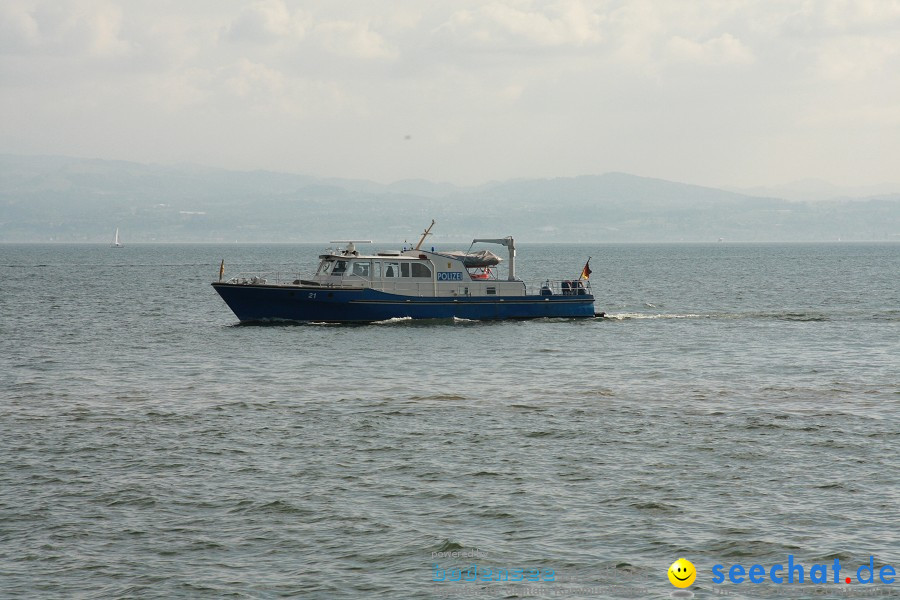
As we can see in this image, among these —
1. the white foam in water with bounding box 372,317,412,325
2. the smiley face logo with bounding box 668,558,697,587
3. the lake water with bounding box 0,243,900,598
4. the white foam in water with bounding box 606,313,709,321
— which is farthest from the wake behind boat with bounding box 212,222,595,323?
the smiley face logo with bounding box 668,558,697,587

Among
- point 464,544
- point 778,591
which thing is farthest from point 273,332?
point 778,591

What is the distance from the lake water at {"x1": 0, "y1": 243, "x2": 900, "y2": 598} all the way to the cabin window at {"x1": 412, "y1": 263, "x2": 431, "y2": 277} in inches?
337

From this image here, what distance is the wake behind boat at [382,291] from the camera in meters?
54.4

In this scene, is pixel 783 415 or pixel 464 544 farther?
pixel 783 415

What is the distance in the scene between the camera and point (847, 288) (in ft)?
329

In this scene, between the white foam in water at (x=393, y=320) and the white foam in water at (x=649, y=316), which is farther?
the white foam in water at (x=649, y=316)

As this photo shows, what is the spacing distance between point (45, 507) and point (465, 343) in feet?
95.1

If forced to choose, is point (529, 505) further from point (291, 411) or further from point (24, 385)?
point (24, 385)

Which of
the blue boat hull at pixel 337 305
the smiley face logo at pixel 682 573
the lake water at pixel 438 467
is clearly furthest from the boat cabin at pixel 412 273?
the smiley face logo at pixel 682 573

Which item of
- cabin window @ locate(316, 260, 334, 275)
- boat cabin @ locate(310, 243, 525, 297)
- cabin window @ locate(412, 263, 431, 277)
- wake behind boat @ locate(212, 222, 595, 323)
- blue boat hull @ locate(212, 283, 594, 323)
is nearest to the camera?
blue boat hull @ locate(212, 283, 594, 323)

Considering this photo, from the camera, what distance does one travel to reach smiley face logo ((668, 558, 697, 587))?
17219mm

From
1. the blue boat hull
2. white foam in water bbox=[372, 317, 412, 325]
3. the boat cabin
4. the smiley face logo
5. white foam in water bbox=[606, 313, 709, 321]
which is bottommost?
the smiley face logo

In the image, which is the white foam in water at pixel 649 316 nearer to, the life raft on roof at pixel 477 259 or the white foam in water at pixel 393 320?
the life raft on roof at pixel 477 259

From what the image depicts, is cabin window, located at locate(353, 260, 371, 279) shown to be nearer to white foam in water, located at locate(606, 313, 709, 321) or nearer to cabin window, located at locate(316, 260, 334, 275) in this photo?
cabin window, located at locate(316, 260, 334, 275)
